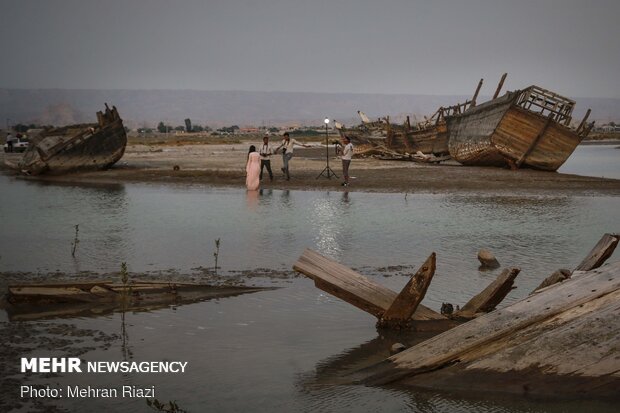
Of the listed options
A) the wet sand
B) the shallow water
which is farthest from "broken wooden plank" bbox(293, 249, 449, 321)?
the shallow water

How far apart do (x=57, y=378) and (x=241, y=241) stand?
7778mm

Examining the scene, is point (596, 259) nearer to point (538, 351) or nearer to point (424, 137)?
point (538, 351)

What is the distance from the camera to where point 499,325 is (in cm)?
608

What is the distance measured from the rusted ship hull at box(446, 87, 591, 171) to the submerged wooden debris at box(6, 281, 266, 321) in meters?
24.0

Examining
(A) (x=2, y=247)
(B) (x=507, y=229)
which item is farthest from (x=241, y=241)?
(B) (x=507, y=229)

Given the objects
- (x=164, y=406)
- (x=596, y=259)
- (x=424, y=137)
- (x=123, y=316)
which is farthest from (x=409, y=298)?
(x=424, y=137)

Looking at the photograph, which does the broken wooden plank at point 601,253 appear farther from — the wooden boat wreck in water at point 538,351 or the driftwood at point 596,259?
the wooden boat wreck in water at point 538,351

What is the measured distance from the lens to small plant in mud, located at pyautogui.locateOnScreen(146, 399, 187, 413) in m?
5.67

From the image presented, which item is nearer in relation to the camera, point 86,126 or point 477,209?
point 477,209

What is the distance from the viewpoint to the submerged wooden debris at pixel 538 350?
5.80 meters

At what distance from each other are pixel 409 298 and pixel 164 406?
2647mm

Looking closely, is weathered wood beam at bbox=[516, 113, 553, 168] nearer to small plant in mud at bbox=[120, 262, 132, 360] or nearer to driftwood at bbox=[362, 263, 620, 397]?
small plant in mud at bbox=[120, 262, 132, 360]

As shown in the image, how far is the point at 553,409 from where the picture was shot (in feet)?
19.3

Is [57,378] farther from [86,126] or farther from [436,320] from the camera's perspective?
[86,126]
